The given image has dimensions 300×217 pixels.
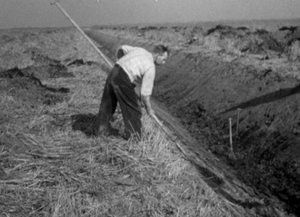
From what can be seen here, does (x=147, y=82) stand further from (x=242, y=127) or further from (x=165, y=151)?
(x=242, y=127)

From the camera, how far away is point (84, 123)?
7.10 m

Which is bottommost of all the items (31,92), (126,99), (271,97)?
(31,92)

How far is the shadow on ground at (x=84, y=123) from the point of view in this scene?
6.65 metres

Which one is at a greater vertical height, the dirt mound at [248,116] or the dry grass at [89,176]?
the dry grass at [89,176]

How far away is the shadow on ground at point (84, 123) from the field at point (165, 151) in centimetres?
3

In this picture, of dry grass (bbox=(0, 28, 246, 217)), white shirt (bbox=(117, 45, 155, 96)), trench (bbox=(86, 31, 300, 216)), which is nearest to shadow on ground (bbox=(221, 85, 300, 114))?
trench (bbox=(86, 31, 300, 216))

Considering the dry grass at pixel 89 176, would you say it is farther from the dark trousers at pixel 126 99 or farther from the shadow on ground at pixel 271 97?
the shadow on ground at pixel 271 97

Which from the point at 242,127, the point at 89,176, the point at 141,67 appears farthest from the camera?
the point at 242,127

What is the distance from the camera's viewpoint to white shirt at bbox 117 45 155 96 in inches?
238

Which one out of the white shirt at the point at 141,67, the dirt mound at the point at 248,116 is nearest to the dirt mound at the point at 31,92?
the white shirt at the point at 141,67

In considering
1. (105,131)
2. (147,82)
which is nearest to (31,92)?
(105,131)

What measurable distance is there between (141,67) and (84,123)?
177 centimetres

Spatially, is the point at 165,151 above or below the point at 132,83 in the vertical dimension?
below

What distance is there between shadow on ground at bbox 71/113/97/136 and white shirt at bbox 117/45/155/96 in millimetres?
1236
